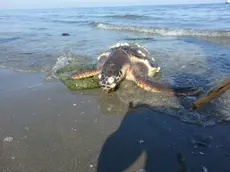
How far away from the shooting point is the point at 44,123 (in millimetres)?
4004

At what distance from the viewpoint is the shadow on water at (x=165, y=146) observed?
293cm

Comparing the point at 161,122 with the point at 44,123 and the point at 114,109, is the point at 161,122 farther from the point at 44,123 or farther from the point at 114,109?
the point at 44,123

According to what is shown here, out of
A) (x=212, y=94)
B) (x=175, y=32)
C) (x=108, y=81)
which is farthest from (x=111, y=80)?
(x=175, y=32)

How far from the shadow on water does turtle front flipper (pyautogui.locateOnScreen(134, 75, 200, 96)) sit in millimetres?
847

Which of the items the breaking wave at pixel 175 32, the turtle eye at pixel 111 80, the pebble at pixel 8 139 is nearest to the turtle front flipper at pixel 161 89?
the turtle eye at pixel 111 80

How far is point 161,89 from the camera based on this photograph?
4.93 meters

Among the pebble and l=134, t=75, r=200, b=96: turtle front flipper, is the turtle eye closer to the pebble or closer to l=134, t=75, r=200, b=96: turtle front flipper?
→ l=134, t=75, r=200, b=96: turtle front flipper

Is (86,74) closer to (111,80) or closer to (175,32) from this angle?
(111,80)

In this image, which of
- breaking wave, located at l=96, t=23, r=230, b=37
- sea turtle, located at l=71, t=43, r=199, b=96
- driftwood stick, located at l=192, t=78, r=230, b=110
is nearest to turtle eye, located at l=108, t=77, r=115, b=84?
sea turtle, located at l=71, t=43, r=199, b=96

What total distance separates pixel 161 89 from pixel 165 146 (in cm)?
180

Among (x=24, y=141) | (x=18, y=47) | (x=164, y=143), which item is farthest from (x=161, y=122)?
(x=18, y=47)

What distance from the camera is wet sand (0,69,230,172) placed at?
298 centimetres

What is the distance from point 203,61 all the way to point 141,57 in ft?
6.59

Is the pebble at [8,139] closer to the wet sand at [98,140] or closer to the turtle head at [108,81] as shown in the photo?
the wet sand at [98,140]
